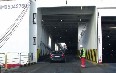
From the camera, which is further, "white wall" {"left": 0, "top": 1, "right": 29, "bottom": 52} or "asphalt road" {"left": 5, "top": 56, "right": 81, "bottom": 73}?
"white wall" {"left": 0, "top": 1, "right": 29, "bottom": 52}

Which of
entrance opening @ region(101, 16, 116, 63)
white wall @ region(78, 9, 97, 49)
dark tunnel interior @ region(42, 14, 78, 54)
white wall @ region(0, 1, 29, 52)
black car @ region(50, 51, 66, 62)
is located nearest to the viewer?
white wall @ region(0, 1, 29, 52)

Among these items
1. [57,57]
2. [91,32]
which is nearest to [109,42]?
[91,32]

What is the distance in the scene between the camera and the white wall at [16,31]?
39.2 m

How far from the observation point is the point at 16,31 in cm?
3925

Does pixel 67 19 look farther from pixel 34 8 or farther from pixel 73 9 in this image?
pixel 34 8

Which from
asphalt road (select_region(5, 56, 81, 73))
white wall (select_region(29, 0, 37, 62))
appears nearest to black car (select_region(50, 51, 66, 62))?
white wall (select_region(29, 0, 37, 62))

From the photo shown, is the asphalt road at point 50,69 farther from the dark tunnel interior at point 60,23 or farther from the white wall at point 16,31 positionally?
the dark tunnel interior at point 60,23

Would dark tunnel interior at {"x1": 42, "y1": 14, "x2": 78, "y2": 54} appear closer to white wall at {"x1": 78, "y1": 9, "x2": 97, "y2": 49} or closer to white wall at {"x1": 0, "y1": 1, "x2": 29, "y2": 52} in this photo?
white wall at {"x1": 78, "y1": 9, "x2": 97, "y2": 49}

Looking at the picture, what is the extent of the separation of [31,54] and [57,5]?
6.72 m

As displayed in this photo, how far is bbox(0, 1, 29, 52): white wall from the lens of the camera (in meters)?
39.2

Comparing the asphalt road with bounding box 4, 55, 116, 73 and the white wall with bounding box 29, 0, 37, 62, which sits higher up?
the white wall with bounding box 29, 0, 37, 62

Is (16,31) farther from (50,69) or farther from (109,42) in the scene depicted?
(109,42)

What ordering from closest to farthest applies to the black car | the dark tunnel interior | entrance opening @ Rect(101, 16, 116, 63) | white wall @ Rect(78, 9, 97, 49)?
white wall @ Rect(78, 9, 97, 49) < the black car < the dark tunnel interior < entrance opening @ Rect(101, 16, 116, 63)

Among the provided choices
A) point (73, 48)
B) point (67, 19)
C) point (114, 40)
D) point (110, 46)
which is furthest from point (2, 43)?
point (73, 48)
